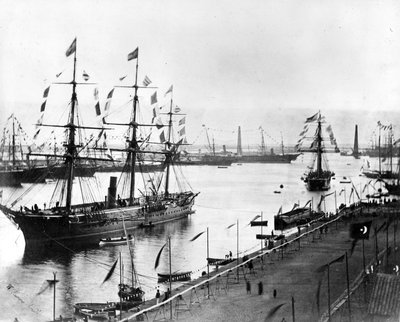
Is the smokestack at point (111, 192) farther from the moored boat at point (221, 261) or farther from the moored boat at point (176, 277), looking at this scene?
the moored boat at point (176, 277)

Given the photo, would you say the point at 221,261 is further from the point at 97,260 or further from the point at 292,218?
the point at 292,218

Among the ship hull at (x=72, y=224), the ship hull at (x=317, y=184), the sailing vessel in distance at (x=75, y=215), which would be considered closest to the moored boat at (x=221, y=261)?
the sailing vessel in distance at (x=75, y=215)

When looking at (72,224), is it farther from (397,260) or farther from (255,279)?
(397,260)

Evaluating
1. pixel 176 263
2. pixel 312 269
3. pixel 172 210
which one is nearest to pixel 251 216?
pixel 172 210

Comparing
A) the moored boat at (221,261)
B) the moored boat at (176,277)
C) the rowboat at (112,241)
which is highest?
the moored boat at (221,261)

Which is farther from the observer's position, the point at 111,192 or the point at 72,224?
the point at 111,192

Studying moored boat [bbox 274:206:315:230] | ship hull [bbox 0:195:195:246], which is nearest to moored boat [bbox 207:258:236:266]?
ship hull [bbox 0:195:195:246]

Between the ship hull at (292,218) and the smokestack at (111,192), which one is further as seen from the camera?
the smokestack at (111,192)

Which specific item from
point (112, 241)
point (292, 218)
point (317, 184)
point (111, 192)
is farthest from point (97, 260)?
point (317, 184)
